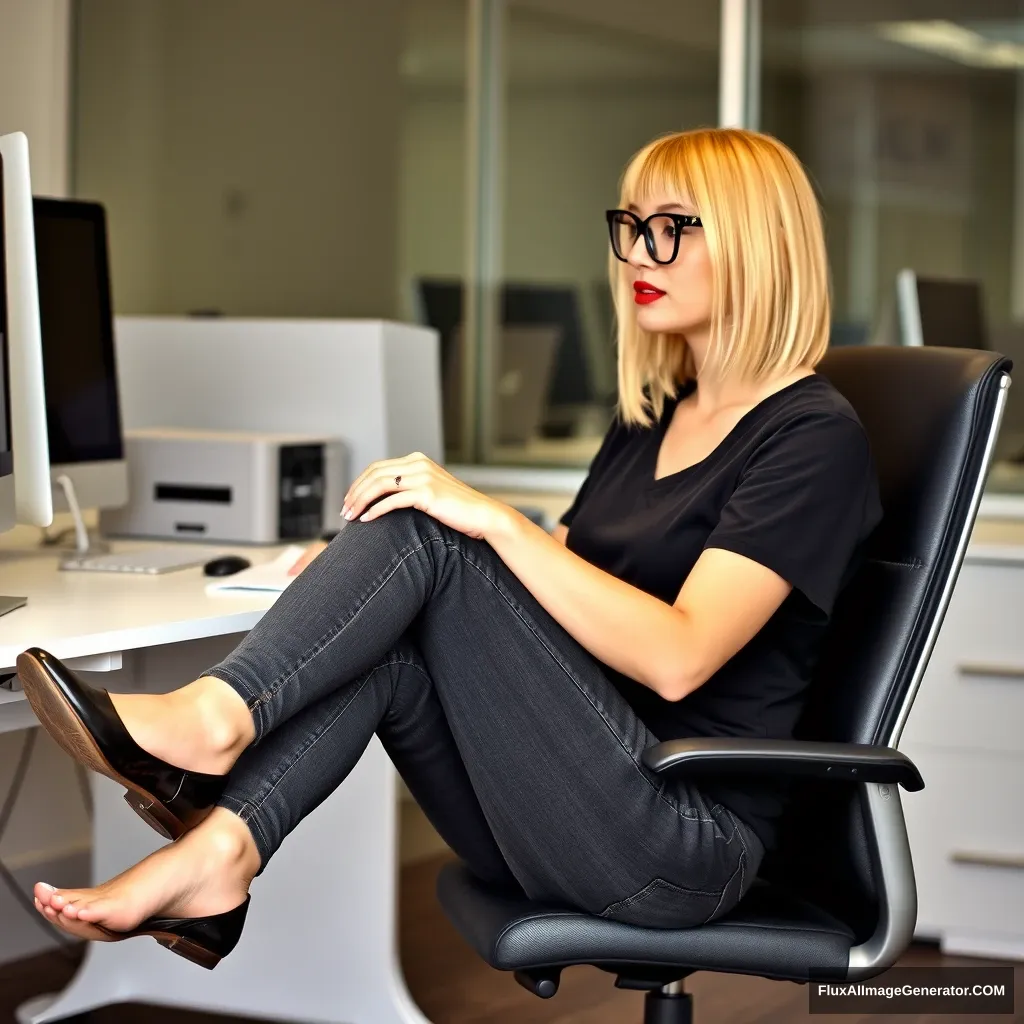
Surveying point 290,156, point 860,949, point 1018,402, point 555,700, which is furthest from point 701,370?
point 290,156

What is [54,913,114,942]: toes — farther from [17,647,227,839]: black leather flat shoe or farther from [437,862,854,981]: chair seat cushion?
[437,862,854,981]: chair seat cushion

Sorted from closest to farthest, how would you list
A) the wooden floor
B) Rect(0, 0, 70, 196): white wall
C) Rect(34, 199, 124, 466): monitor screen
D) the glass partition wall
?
Rect(34, 199, 124, 466): monitor screen < the wooden floor < Rect(0, 0, 70, 196): white wall < the glass partition wall

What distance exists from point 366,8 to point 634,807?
125 inches

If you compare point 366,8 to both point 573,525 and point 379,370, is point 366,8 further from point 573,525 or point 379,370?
point 573,525

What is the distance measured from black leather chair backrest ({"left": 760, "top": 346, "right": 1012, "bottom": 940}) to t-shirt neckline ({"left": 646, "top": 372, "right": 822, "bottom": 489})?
115 millimetres

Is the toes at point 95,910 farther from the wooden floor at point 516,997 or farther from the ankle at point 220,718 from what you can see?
the wooden floor at point 516,997

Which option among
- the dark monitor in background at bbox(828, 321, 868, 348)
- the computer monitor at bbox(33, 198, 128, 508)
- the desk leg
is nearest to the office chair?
the desk leg

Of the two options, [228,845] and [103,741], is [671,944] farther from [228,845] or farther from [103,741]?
[103,741]

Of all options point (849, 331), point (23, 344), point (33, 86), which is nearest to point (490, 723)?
point (23, 344)

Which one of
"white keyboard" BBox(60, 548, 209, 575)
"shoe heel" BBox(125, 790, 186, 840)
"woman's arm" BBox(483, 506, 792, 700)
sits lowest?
"shoe heel" BBox(125, 790, 186, 840)

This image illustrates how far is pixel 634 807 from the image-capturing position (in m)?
1.53

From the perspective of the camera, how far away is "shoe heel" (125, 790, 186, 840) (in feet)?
4.73

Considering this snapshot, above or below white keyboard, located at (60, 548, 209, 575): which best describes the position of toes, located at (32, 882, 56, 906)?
below

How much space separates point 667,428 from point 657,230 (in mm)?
285
